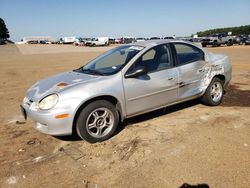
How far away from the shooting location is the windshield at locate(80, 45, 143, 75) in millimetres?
4812

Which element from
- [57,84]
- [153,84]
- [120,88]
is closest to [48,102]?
[57,84]

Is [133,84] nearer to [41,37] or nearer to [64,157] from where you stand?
[64,157]

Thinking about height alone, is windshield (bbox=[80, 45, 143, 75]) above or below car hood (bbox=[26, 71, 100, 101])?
above

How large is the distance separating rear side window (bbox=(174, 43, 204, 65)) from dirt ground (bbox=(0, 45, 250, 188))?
3.59 ft

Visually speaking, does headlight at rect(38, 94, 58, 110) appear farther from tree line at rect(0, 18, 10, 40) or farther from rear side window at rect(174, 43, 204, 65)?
tree line at rect(0, 18, 10, 40)

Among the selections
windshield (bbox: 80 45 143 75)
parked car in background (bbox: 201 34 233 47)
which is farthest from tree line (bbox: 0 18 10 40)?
windshield (bbox: 80 45 143 75)

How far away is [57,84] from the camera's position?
4.61 m

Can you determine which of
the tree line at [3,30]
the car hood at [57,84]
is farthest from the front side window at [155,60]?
the tree line at [3,30]

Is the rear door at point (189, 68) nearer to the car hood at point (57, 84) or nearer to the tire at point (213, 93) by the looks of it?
the tire at point (213, 93)

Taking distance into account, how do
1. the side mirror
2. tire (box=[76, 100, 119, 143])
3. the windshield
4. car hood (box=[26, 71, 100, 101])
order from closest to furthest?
tire (box=[76, 100, 119, 143]) → car hood (box=[26, 71, 100, 101]) → the side mirror → the windshield

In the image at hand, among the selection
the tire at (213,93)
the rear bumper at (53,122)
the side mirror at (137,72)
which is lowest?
the tire at (213,93)

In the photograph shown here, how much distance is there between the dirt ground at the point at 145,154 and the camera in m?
3.33

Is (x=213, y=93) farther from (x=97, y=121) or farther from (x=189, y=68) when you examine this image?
(x=97, y=121)

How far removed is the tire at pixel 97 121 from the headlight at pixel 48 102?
442 millimetres
